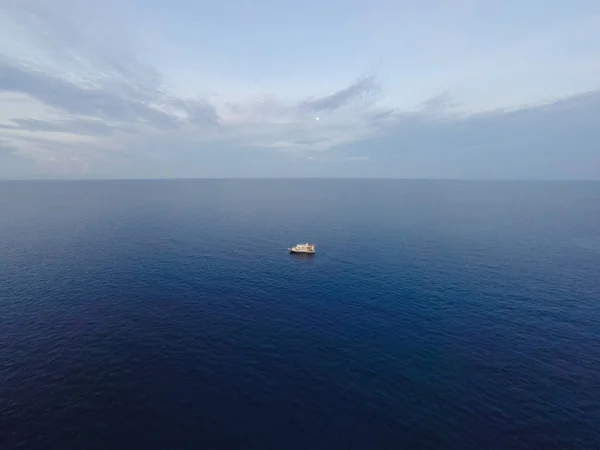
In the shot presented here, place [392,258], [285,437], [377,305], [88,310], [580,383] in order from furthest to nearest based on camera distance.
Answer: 1. [392,258]
2. [377,305]
3. [88,310]
4. [580,383]
5. [285,437]

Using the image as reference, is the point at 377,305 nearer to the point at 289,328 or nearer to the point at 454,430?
the point at 289,328

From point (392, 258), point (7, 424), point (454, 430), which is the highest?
point (392, 258)

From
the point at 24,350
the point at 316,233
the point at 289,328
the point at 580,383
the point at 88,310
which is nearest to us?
the point at 580,383

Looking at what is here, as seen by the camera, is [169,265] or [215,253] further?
[215,253]

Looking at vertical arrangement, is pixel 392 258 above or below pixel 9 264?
above

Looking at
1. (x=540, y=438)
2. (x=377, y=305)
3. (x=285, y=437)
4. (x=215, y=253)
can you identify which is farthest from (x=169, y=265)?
(x=540, y=438)

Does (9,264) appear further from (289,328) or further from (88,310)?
(289,328)
